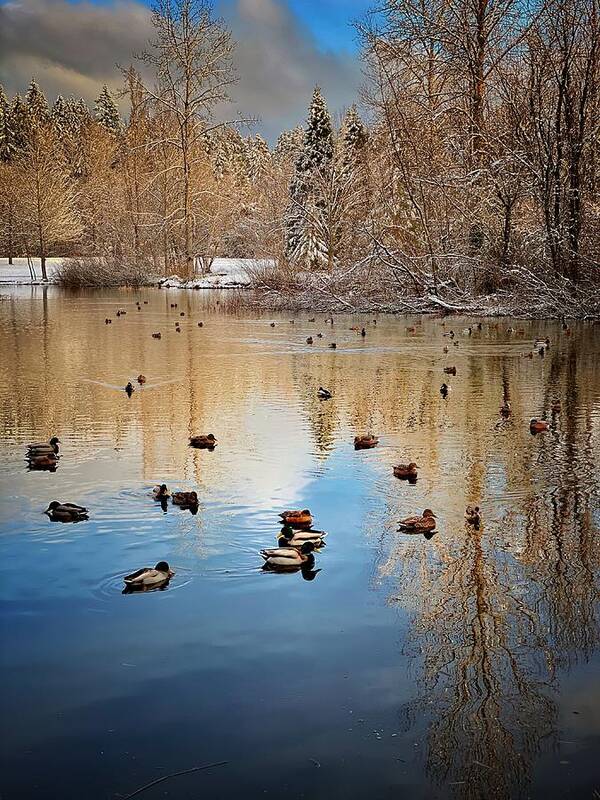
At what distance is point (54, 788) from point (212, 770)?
48 cm

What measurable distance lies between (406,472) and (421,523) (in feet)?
4.20

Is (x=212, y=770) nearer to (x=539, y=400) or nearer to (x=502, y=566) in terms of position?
(x=502, y=566)

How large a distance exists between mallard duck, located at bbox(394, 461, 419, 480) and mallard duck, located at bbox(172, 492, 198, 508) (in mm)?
1537

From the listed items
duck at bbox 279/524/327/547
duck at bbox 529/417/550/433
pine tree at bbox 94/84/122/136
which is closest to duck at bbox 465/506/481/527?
duck at bbox 279/524/327/547

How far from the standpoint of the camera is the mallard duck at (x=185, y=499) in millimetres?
5578

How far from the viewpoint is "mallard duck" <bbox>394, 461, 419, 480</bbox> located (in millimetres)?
6285

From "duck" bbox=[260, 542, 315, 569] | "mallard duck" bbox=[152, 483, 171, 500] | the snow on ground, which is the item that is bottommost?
"duck" bbox=[260, 542, 315, 569]

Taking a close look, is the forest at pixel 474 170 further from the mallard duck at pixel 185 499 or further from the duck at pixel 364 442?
the mallard duck at pixel 185 499

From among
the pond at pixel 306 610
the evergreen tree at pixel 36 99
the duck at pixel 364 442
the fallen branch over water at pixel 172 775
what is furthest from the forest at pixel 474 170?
the evergreen tree at pixel 36 99

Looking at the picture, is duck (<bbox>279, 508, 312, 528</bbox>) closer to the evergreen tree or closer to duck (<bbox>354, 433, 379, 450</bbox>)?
duck (<bbox>354, 433, 379, 450</bbox>)

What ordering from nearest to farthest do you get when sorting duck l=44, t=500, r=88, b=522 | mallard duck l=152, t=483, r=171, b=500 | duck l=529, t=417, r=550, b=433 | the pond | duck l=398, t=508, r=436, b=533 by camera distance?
1. the pond
2. duck l=398, t=508, r=436, b=533
3. duck l=44, t=500, r=88, b=522
4. mallard duck l=152, t=483, r=171, b=500
5. duck l=529, t=417, r=550, b=433

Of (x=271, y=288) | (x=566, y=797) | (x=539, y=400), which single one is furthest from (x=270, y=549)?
(x=271, y=288)

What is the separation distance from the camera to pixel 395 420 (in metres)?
8.55

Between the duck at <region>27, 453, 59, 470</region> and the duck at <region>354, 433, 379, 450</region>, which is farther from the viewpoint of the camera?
the duck at <region>354, 433, 379, 450</region>
